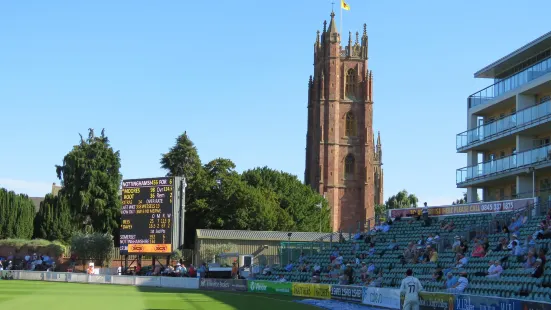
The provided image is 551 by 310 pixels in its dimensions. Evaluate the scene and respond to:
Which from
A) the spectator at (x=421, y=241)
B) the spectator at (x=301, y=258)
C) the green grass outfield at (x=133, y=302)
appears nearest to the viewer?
the green grass outfield at (x=133, y=302)

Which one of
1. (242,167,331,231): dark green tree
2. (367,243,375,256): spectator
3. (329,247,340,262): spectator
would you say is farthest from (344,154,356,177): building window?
(367,243,375,256): spectator

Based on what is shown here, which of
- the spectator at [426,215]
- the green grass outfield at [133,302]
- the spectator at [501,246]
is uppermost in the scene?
the spectator at [426,215]

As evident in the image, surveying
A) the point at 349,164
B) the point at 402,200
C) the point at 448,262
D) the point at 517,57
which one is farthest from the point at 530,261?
the point at 402,200

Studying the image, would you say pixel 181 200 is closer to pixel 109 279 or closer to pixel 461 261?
pixel 109 279

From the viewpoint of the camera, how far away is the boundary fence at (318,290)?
2136 cm

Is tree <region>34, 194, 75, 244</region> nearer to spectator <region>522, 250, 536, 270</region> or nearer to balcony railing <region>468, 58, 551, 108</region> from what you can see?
balcony railing <region>468, 58, 551, 108</region>

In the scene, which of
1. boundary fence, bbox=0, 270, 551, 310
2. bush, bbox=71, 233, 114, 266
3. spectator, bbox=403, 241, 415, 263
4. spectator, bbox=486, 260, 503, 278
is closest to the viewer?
boundary fence, bbox=0, 270, 551, 310

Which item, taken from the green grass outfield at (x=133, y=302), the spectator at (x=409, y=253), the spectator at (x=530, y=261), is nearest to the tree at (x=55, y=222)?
the green grass outfield at (x=133, y=302)

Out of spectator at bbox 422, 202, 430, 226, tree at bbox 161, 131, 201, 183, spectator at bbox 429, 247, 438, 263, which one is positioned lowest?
spectator at bbox 429, 247, 438, 263

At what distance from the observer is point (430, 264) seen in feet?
110

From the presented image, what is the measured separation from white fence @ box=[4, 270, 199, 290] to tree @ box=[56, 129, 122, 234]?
24.8m

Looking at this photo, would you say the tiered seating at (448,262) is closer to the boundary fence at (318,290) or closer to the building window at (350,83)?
the boundary fence at (318,290)

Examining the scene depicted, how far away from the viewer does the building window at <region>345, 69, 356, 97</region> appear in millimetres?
134000

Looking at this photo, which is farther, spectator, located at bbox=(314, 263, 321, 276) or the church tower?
the church tower
